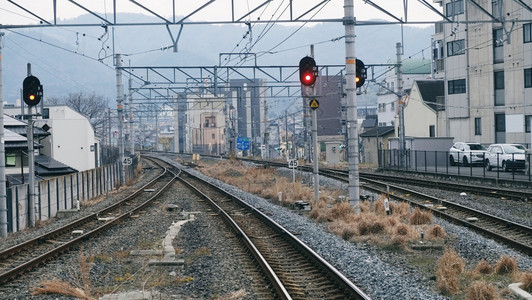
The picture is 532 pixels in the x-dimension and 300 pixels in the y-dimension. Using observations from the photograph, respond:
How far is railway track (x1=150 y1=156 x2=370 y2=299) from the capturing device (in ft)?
30.6

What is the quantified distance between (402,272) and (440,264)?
23.9 inches

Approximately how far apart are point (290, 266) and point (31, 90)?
1055cm

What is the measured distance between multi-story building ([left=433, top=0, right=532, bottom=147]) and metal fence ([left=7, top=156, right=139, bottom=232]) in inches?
948

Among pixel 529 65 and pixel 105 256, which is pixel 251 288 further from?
pixel 529 65

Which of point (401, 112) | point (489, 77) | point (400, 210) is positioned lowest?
point (400, 210)

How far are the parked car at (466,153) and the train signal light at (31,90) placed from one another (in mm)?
28548

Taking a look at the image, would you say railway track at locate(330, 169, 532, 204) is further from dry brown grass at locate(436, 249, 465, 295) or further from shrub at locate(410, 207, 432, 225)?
dry brown grass at locate(436, 249, 465, 295)

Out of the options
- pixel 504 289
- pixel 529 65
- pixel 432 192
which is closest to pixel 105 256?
pixel 504 289

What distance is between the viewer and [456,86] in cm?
5184

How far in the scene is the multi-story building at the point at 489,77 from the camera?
143 feet

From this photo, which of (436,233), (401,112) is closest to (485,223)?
(436,233)

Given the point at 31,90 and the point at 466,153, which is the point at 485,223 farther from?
the point at 466,153

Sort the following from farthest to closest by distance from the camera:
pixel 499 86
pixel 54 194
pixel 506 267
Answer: pixel 499 86 → pixel 54 194 → pixel 506 267

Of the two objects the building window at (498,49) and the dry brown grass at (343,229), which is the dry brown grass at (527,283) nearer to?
the dry brown grass at (343,229)
